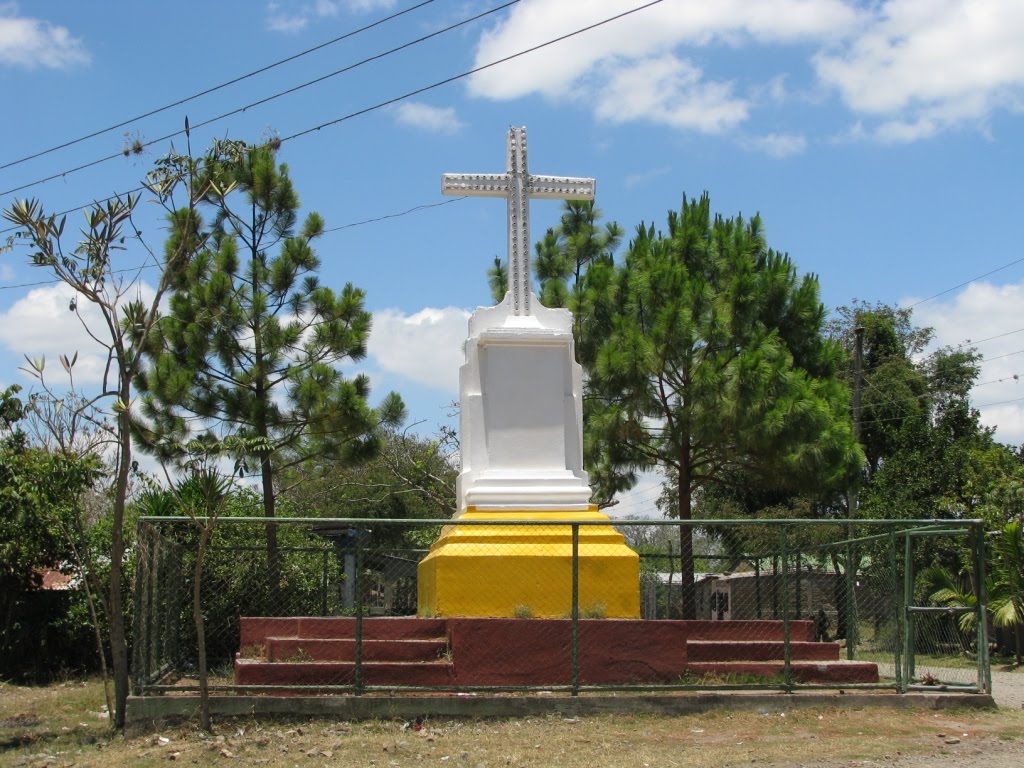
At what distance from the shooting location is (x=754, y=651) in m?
10.0

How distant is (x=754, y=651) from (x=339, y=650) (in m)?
3.67

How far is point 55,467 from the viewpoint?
10.5m

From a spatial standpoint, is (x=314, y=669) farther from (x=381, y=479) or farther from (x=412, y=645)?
(x=381, y=479)

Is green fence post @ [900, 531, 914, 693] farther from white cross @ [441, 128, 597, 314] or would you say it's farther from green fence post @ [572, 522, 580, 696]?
white cross @ [441, 128, 597, 314]

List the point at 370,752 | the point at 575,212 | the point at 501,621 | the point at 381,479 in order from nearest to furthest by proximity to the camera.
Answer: the point at 370,752 → the point at 501,621 → the point at 575,212 → the point at 381,479

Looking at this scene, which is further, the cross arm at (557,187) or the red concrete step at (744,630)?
the cross arm at (557,187)

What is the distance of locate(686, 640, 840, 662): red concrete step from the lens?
9930mm

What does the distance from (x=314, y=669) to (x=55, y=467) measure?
3.34m

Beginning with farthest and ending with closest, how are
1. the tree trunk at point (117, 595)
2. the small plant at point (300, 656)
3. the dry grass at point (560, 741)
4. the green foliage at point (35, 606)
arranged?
the green foliage at point (35, 606)
the small plant at point (300, 656)
the tree trunk at point (117, 595)
the dry grass at point (560, 741)

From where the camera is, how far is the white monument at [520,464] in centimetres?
1030

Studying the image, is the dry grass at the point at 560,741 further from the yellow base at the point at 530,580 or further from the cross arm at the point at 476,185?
the cross arm at the point at 476,185

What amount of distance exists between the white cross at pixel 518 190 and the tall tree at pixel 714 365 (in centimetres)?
555

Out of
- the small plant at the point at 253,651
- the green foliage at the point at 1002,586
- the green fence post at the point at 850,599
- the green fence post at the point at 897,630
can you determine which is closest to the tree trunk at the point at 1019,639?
the green foliage at the point at 1002,586

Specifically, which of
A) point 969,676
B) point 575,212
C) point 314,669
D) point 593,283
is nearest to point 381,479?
point 575,212
